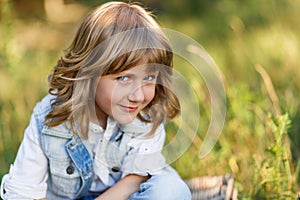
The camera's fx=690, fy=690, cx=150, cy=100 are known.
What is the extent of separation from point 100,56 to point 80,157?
0.31 m

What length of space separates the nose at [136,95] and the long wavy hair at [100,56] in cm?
6

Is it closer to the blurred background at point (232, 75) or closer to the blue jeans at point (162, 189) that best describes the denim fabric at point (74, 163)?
the blue jeans at point (162, 189)

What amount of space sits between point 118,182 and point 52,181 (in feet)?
0.62

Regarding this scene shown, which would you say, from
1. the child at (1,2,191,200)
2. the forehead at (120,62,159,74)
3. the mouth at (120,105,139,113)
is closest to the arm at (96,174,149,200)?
the child at (1,2,191,200)

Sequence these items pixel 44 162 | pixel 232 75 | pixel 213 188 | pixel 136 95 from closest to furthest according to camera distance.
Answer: pixel 136 95 < pixel 44 162 < pixel 213 188 < pixel 232 75

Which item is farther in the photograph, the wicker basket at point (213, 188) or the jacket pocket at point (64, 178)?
the wicker basket at point (213, 188)

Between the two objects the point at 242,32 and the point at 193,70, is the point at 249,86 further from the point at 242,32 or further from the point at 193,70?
the point at 242,32

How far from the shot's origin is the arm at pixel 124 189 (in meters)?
1.91

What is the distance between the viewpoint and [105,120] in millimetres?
1952

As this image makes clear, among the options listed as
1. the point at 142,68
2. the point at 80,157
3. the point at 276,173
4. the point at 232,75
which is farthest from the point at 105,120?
the point at 232,75

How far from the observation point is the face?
5.86 ft

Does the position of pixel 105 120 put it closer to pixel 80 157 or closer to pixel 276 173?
pixel 80 157

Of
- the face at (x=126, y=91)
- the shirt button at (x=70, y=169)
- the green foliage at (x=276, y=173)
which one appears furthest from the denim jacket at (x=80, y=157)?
the green foliage at (x=276, y=173)

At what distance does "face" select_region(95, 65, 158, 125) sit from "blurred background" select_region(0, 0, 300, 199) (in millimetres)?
395
